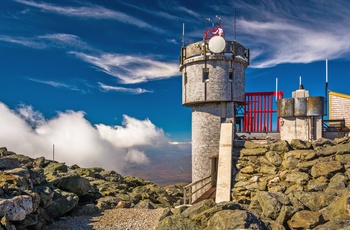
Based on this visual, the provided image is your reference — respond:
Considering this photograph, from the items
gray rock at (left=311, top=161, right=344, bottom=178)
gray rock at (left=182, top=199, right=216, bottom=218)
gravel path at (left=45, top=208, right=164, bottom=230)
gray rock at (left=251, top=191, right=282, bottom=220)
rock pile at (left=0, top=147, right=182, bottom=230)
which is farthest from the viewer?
gray rock at (left=311, top=161, right=344, bottom=178)

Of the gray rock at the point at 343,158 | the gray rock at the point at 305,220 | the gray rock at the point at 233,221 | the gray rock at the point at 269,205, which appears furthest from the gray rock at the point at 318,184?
the gray rock at the point at 233,221

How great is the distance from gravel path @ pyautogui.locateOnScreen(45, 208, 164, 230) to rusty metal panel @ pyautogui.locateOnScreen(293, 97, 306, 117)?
39.5 feet

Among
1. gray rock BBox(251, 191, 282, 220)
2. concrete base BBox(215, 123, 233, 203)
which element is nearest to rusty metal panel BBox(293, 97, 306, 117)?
concrete base BBox(215, 123, 233, 203)

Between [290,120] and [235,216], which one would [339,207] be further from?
[290,120]

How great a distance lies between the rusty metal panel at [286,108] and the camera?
70.0ft

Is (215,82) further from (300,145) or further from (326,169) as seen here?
(326,169)

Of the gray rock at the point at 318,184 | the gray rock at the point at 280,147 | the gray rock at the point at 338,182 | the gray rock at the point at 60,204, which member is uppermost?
the gray rock at the point at 280,147

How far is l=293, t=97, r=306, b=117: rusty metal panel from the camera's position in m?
20.9

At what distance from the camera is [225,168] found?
1919 centimetres

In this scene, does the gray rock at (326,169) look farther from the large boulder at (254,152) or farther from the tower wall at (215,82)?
the tower wall at (215,82)

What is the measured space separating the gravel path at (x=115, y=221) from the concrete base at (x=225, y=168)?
485 centimetres

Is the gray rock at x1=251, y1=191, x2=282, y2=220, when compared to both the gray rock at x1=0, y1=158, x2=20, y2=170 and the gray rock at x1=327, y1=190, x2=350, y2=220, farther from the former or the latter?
the gray rock at x1=0, y1=158, x2=20, y2=170

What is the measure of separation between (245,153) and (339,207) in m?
8.59

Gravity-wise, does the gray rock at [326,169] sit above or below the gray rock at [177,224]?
above
